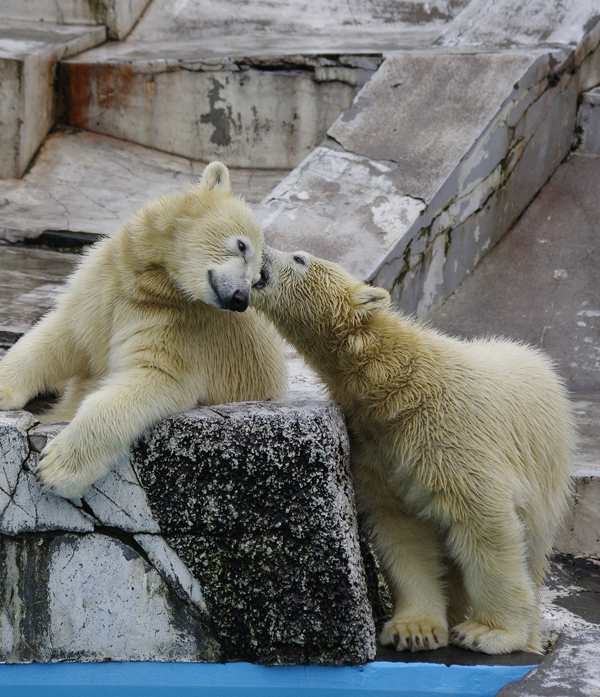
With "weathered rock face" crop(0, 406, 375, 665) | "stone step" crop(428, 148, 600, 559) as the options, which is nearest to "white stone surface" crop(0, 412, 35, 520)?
"weathered rock face" crop(0, 406, 375, 665)

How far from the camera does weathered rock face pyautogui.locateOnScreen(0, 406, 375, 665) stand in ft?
8.05

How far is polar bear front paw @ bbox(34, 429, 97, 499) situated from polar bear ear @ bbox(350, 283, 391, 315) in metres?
1.01

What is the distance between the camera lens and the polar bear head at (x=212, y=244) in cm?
254

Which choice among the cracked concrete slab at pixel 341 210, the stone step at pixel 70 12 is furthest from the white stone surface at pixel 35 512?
the stone step at pixel 70 12

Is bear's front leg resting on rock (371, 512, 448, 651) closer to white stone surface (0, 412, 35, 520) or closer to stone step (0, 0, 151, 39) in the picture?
white stone surface (0, 412, 35, 520)

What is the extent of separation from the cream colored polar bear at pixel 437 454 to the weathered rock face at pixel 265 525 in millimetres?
269

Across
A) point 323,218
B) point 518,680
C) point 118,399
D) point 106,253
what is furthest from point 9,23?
point 518,680

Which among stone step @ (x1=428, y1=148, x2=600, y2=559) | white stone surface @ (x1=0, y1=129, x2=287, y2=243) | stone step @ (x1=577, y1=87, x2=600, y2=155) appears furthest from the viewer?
stone step @ (x1=577, y1=87, x2=600, y2=155)

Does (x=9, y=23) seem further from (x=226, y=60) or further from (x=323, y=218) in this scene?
(x=323, y=218)

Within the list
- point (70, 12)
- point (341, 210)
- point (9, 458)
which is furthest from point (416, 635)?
point (70, 12)

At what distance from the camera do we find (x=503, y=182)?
17.5 feet

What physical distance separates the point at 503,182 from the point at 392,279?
133cm

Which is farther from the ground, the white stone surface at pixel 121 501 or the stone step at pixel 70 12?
the stone step at pixel 70 12

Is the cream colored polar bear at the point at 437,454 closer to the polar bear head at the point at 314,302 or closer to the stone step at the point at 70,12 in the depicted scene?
the polar bear head at the point at 314,302
